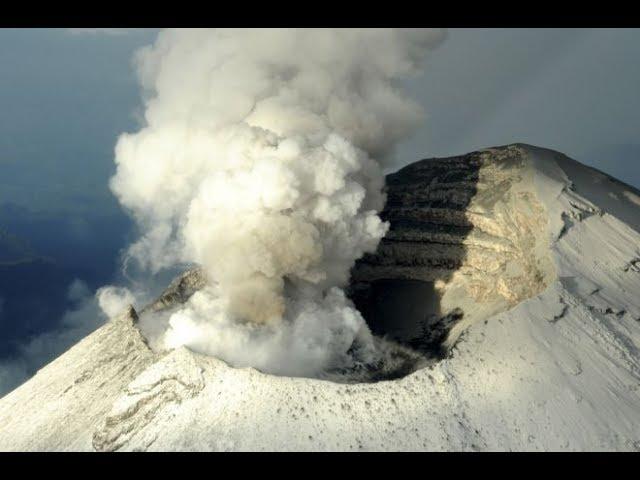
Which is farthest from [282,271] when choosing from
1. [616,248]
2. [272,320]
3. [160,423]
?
[616,248]

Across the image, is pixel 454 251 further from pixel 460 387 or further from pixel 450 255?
pixel 460 387

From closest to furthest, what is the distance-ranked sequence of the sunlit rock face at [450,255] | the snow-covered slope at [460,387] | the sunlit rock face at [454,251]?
the snow-covered slope at [460,387]
the sunlit rock face at [450,255]
the sunlit rock face at [454,251]

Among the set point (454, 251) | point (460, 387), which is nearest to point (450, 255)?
point (454, 251)

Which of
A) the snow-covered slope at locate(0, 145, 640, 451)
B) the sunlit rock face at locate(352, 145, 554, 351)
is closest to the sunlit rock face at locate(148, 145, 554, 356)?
the sunlit rock face at locate(352, 145, 554, 351)

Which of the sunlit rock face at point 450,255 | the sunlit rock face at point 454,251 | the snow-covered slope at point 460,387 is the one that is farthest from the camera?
the sunlit rock face at point 454,251

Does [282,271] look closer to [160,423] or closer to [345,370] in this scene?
[345,370]

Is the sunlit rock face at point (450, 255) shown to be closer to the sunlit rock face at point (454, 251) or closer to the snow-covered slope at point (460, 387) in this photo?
the sunlit rock face at point (454, 251)

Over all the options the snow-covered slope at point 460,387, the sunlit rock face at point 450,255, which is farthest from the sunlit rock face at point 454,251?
the snow-covered slope at point 460,387
